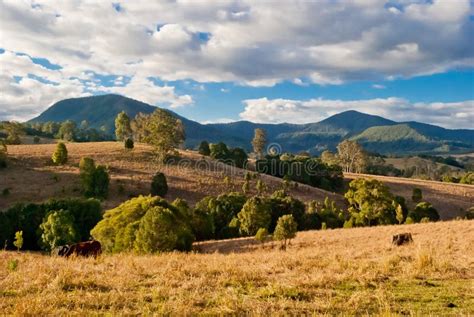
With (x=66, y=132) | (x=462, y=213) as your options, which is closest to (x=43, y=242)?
(x=462, y=213)

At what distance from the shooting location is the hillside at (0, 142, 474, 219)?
75.6 metres

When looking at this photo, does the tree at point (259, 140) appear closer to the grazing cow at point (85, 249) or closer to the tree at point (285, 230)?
the tree at point (285, 230)

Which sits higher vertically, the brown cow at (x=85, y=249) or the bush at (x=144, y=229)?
the brown cow at (x=85, y=249)

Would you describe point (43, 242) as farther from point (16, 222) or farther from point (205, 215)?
point (205, 215)

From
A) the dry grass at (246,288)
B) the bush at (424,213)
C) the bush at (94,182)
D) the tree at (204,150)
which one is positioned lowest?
the bush at (424,213)

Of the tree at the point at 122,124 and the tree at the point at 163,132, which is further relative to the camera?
the tree at the point at 122,124

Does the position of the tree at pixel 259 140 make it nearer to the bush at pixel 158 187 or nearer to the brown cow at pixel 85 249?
the bush at pixel 158 187

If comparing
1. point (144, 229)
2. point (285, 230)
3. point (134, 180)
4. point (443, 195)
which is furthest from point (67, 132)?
point (285, 230)

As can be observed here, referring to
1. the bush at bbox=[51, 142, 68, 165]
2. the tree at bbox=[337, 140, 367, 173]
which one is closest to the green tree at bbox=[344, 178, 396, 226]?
the bush at bbox=[51, 142, 68, 165]

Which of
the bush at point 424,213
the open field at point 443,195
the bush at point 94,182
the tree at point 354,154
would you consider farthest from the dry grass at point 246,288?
the tree at point 354,154

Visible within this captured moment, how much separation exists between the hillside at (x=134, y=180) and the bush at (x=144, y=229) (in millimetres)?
27147

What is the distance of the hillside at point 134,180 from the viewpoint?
7562cm

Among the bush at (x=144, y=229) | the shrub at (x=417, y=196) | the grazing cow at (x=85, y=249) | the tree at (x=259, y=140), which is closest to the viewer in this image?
the grazing cow at (x=85, y=249)

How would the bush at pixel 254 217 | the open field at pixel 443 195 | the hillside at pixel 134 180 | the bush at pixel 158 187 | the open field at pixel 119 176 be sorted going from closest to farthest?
the bush at pixel 254 217, the open field at pixel 119 176, the hillside at pixel 134 180, the bush at pixel 158 187, the open field at pixel 443 195
